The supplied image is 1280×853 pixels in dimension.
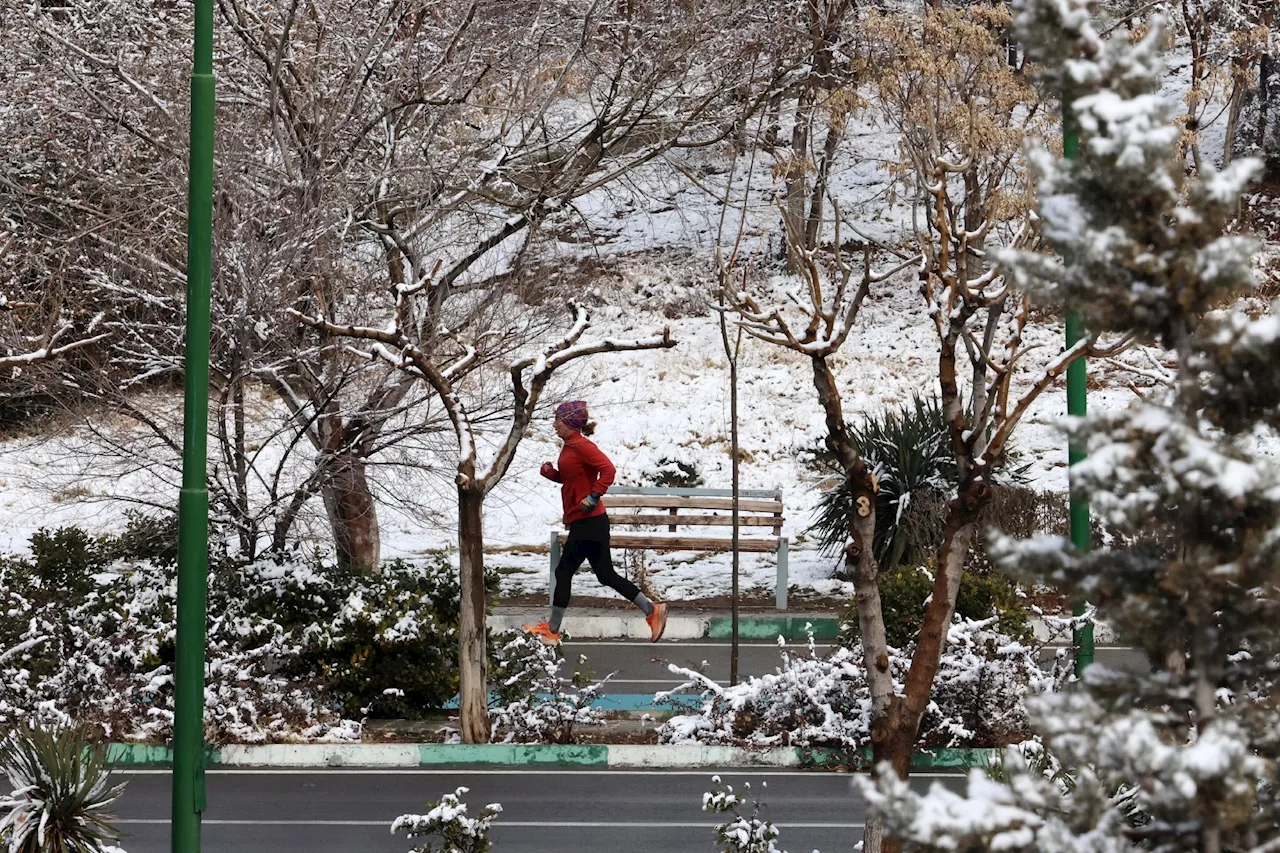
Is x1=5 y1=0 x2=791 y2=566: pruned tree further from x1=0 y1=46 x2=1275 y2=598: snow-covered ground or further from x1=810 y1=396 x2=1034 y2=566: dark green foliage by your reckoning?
x1=810 y1=396 x2=1034 y2=566: dark green foliage

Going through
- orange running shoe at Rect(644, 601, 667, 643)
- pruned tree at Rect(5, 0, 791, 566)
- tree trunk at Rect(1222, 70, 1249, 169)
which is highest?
tree trunk at Rect(1222, 70, 1249, 169)

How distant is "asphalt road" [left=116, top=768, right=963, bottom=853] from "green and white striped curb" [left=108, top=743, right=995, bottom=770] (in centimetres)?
16

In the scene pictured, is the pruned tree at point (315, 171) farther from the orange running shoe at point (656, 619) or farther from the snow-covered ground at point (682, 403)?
the orange running shoe at point (656, 619)

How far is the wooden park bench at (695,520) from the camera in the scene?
15.6 meters

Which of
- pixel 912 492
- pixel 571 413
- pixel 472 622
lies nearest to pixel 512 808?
pixel 472 622

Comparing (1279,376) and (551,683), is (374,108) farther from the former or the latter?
(1279,376)

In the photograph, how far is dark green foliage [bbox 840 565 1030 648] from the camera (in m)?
11.1

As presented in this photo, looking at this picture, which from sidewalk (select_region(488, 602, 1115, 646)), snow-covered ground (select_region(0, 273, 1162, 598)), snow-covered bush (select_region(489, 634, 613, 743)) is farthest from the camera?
snow-covered ground (select_region(0, 273, 1162, 598))

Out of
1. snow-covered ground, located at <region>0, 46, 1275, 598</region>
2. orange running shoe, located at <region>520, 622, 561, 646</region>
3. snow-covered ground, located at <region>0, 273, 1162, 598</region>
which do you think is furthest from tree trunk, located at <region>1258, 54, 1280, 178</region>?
orange running shoe, located at <region>520, 622, 561, 646</region>

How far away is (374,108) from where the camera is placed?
1269 centimetres

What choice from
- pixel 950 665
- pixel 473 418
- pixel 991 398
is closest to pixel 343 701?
pixel 473 418

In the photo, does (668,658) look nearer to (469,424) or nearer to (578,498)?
(578,498)

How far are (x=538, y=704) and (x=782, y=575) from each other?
5.26 metres

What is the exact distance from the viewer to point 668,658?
1359 centimetres
